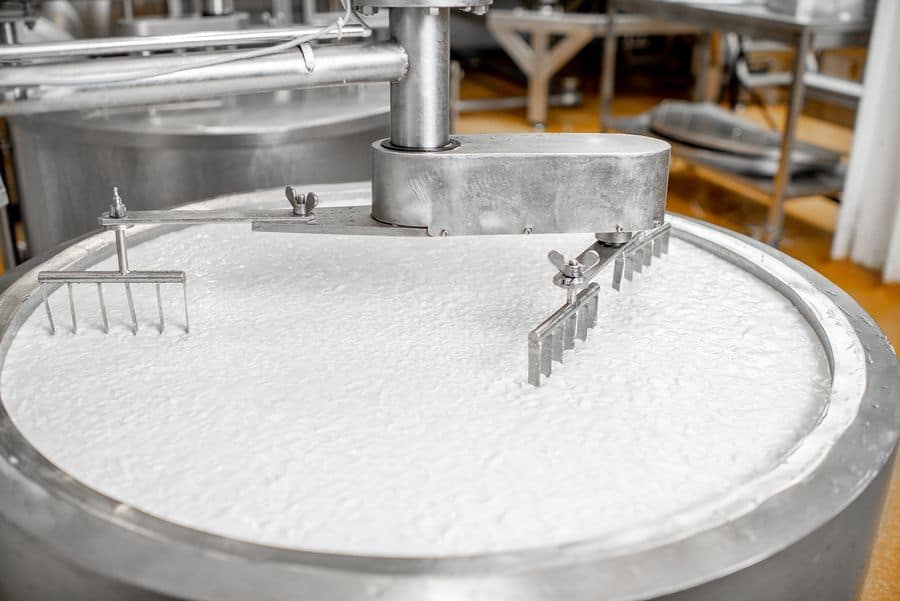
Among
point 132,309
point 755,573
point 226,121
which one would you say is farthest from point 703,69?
point 755,573

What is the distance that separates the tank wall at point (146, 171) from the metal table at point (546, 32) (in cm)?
329

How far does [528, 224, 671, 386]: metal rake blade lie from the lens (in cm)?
97

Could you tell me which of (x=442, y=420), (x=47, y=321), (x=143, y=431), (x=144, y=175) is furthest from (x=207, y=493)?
(x=144, y=175)

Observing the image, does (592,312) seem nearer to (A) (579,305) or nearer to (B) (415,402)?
(A) (579,305)

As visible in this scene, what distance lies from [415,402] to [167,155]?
1.40m

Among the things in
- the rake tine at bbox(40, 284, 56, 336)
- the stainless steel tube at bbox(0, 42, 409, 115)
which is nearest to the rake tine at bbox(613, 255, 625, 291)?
the stainless steel tube at bbox(0, 42, 409, 115)

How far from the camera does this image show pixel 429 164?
102 centimetres

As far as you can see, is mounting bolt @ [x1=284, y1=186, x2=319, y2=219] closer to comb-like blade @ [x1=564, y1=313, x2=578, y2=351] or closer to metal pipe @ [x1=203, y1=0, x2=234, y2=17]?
comb-like blade @ [x1=564, y1=313, x2=578, y2=351]

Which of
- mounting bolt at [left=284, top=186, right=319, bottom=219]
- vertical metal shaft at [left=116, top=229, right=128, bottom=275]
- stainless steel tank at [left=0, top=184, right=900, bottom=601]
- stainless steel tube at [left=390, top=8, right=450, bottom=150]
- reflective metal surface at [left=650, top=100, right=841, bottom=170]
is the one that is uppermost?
stainless steel tube at [left=390, top=8, right=450, bottom=150]

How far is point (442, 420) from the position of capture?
35.9 inches

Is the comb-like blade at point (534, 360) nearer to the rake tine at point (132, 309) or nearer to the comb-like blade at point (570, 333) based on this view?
the comb-like blade at point (570, 333)

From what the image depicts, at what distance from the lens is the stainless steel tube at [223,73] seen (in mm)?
968

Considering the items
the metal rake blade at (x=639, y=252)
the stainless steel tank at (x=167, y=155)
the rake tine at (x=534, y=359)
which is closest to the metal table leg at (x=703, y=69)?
the stainless steel tank at (x=167, y=155)

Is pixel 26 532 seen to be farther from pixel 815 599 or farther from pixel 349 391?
pixel 815 599
